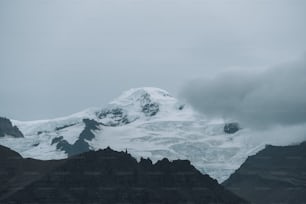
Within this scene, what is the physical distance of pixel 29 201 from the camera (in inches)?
7859

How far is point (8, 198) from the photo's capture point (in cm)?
19875

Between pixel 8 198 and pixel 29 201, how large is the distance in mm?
4731
